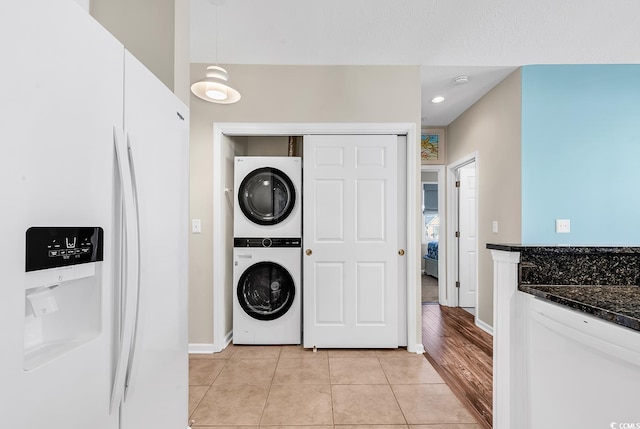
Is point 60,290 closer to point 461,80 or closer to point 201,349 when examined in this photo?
point 201,349

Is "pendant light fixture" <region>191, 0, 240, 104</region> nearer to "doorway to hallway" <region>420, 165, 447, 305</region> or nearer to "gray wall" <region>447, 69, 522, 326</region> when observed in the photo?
"doorway to hallway" <region>420, 165, 447, 305</region>

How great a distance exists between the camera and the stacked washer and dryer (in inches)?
118

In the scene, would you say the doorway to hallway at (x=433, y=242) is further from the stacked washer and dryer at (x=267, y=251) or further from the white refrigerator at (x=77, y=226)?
the white refrigerator at (x=77, y=226)

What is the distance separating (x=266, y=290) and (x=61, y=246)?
8.19 ft

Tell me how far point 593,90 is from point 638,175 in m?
0.90

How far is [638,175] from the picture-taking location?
2.86 metres

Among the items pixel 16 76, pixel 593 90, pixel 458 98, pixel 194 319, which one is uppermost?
pixel 458 98

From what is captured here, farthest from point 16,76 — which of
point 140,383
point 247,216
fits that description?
point 247,216

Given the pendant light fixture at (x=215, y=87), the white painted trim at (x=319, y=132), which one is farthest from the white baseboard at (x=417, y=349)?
the pendant light fixture at (x=215, y=87)

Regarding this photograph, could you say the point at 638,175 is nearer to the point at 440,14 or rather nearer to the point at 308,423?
the point at 440,14

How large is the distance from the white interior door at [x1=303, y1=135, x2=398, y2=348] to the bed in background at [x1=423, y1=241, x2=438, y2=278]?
4522mm

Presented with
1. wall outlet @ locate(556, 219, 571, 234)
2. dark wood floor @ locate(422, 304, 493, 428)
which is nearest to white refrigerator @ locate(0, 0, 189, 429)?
dark wood floor @ locate(422, 304, 493, 428)

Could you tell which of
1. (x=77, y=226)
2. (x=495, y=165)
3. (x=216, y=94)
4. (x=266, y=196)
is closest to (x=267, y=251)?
(x=266, y=196)

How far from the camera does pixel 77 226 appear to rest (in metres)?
0.72
